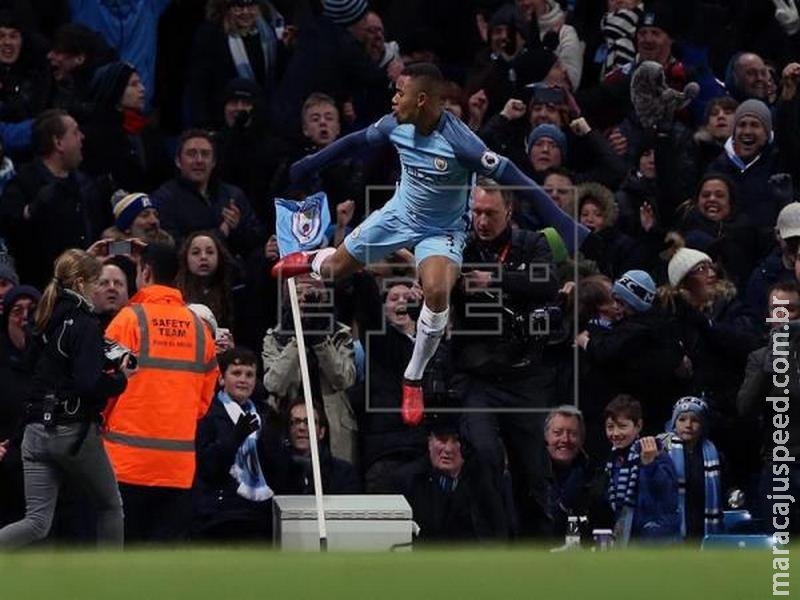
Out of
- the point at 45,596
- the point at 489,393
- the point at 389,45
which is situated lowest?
the point at 45,596

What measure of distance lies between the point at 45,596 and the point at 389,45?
10.3 meters

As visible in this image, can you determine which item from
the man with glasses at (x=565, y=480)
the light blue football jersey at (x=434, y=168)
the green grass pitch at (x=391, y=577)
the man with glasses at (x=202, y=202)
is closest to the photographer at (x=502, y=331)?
the man with glasses at (x=565, y=480)

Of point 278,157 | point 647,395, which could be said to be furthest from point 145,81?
point 647,395

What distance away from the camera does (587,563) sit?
12789mm

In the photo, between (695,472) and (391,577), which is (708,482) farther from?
(391,577)

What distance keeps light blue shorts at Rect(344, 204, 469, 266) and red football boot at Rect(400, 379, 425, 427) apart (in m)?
0.87

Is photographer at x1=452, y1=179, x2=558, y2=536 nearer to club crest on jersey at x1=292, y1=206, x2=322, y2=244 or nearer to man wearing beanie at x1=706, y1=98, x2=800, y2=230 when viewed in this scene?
club crest on jersey at x1=292, y1=206, x2=322, y2=244

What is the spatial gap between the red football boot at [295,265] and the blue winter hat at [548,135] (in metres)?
4.09

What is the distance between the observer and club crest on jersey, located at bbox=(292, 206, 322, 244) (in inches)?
655

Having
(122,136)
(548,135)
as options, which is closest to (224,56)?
(122,136)

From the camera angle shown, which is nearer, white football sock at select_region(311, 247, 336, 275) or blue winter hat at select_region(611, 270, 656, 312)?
white football sock at select_region(311, 247, 336, 275)

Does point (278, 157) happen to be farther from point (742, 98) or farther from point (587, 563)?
point (587, 563)


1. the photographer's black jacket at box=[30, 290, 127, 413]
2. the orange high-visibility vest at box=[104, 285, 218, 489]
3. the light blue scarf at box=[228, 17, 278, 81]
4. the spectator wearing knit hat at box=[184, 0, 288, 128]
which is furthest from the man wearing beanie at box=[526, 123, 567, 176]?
the photographer's black jacket at box=[30, 290, 127, 413]

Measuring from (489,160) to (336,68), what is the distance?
570cm
